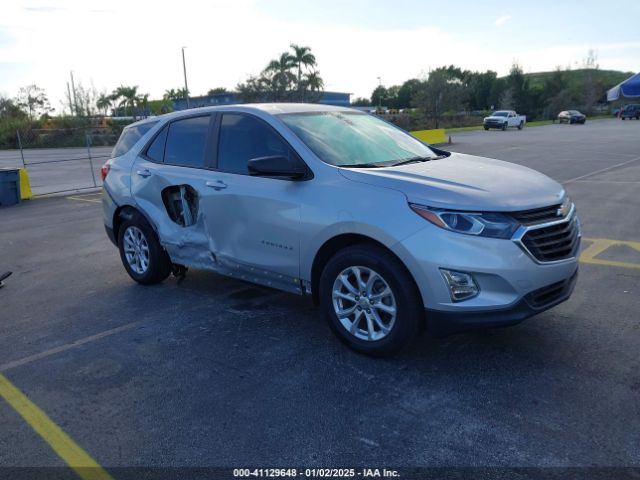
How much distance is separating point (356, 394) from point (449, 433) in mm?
672

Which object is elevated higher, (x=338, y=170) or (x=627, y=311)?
(x=338, y=170)

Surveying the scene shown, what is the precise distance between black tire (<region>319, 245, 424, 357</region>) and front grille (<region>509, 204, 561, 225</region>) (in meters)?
0.80

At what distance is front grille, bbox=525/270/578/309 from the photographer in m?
3.65

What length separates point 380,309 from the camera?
3947 mm

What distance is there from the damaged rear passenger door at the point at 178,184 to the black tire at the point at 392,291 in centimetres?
150

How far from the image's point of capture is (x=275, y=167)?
4.18 metres

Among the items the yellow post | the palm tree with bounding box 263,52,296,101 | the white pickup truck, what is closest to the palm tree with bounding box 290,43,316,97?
the palm tree with bounding box 263,52,296,101

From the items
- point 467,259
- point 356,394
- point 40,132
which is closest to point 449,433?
point 356,394

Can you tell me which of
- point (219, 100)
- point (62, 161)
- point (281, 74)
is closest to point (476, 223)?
point (62, 161)

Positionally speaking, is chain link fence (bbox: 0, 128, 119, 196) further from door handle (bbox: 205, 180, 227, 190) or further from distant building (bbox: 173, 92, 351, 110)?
distant building (bbox: 173, 92, 351, 110)

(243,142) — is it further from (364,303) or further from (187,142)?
(364,303)

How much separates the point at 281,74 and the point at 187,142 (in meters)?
43.6

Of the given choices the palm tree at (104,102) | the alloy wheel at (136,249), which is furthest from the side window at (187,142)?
the palm tree at (104,102)

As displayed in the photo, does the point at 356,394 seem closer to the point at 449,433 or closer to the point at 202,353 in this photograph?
the point at 449,433
